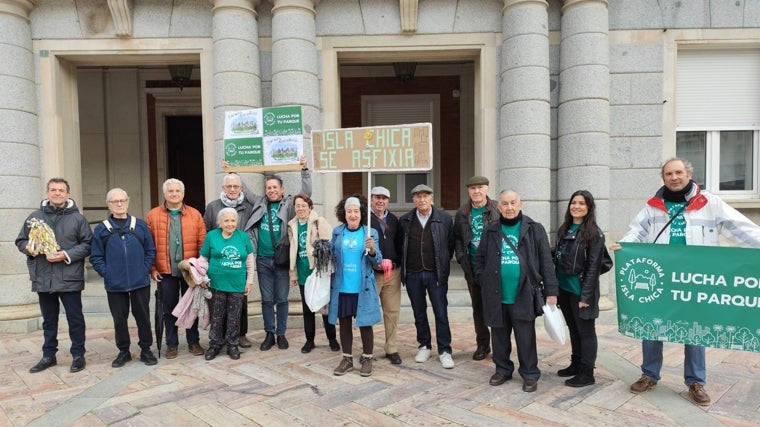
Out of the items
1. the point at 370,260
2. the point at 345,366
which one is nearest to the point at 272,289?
the point at 345,366

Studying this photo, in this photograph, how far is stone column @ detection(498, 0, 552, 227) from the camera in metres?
6.27

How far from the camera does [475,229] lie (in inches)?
184

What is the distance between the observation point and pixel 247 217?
5.29 meters

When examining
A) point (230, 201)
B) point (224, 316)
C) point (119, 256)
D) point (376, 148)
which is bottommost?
point (224, 316)

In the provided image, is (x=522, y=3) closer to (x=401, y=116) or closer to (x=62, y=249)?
(x=401, y=116)

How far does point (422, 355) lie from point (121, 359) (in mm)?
3216

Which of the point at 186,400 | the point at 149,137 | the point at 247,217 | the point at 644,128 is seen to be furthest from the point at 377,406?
the point at 149,137

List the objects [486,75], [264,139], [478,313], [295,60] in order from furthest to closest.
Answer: [486,75] < [295,60] < [264,139] < [478,313]

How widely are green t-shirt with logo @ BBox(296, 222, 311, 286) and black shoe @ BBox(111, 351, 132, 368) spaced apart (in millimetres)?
1998

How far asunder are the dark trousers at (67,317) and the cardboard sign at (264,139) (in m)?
2.17

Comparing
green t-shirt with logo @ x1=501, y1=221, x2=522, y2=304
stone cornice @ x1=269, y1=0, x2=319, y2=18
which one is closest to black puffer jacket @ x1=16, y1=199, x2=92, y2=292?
stone cornice @ x1=269, y1=0, x2=319, y2=18

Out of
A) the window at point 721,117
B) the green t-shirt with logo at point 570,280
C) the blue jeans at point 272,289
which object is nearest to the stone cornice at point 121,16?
the blue jeans at point 272,289

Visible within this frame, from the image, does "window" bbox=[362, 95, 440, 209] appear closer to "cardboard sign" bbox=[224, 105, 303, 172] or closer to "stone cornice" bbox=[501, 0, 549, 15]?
"stone cornice" bbox=[501, 0, 549, 15]

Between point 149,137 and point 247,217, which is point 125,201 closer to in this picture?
point 247,217
